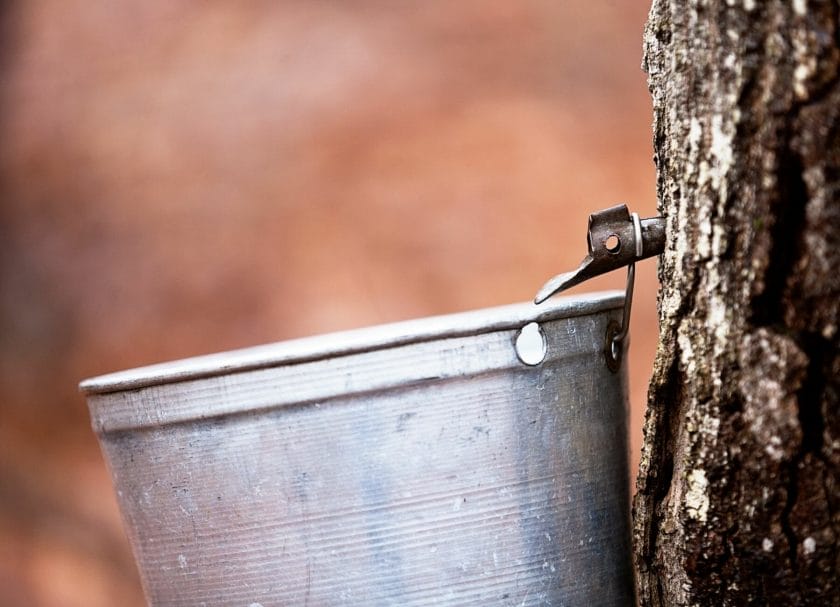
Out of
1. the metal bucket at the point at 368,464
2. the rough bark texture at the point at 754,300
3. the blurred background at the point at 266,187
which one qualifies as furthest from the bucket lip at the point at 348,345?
the blurred background at the point at 266,187

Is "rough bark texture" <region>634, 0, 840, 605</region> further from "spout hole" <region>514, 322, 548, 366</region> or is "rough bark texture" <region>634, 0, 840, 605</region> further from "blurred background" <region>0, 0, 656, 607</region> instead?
"blurred background" <region>0, 0, 656, 607</region>

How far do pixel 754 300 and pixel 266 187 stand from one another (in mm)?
2364

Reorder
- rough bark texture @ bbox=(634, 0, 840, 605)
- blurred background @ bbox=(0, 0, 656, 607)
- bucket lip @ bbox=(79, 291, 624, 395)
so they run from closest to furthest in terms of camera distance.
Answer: rough bark texture @ bbox=(634, 0, 840, 605) < bucket lip @ bbox=(79, 291, 624, 395) < blurred background @ bbox=(0, 0, 656, 607)

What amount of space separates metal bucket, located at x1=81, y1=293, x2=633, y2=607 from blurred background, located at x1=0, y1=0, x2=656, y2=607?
197 centimetres

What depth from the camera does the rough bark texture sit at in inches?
27.5

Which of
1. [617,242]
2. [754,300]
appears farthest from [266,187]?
[754,300]

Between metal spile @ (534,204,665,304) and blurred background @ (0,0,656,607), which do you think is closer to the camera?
metal spile @ (534,204,665,304)

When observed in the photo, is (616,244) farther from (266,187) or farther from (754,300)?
(266,187)

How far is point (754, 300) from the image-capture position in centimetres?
74

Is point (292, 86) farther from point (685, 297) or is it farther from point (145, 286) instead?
point (685, 297)

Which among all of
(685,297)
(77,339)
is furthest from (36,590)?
(685,297)

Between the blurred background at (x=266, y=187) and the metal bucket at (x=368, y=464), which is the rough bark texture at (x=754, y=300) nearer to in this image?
the metal bucket at (x=368, y=464)

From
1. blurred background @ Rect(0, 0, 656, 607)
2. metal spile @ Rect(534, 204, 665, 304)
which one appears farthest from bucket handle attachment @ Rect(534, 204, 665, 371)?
blurred background @ Rect(0, 0, 656, 607)

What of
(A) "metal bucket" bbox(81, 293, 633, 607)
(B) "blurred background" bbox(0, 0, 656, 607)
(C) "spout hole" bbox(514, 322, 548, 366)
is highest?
(B) "blurred background" bbox(0, 0, 656, 607)
